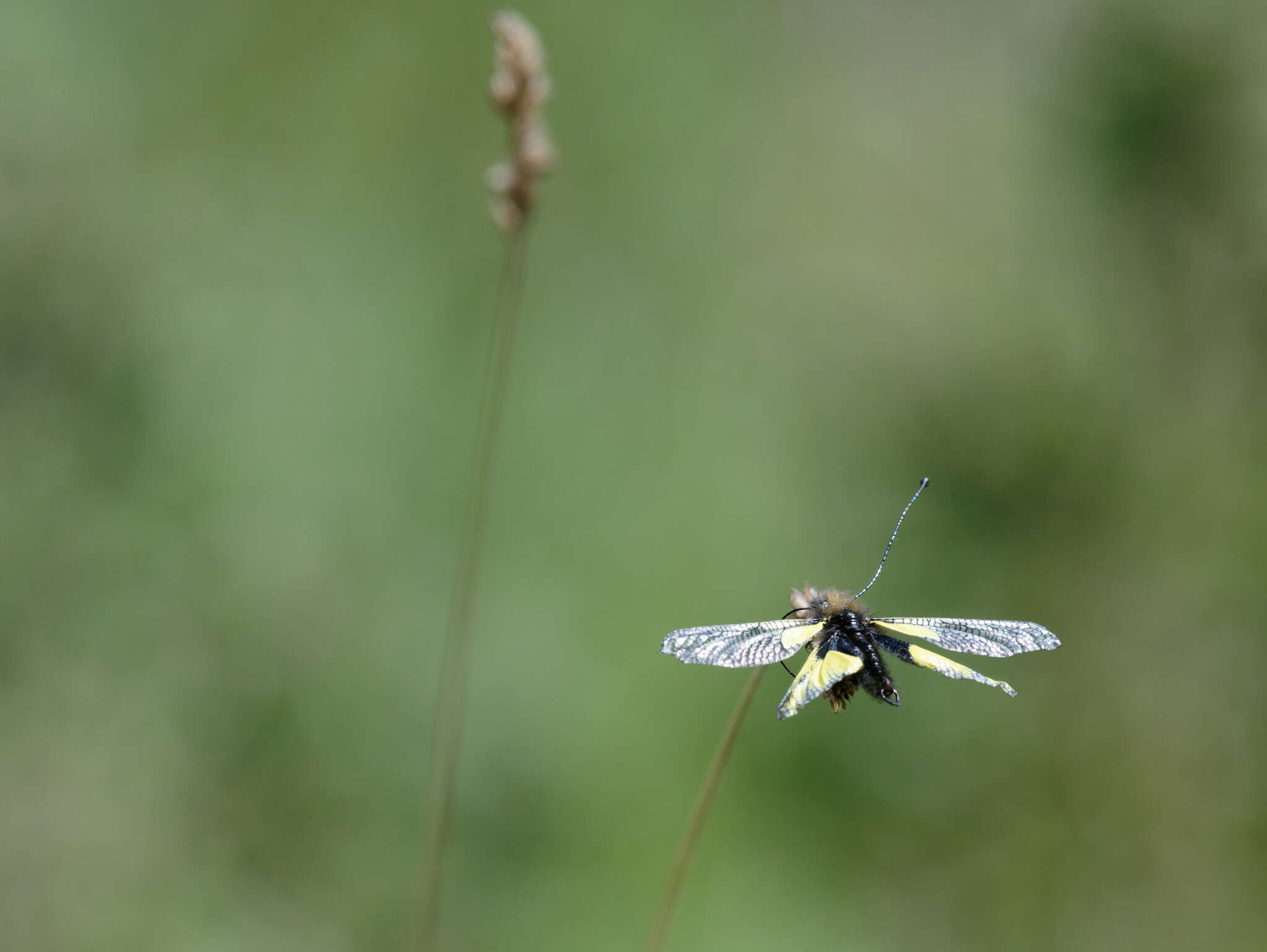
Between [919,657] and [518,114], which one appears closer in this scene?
[919,657]

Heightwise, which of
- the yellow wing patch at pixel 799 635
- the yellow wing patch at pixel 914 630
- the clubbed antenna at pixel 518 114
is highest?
the clubbed antenna at pixel 518 114

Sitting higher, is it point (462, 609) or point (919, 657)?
point (462, 609)

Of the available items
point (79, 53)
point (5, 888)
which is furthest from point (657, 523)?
point (79, 53)

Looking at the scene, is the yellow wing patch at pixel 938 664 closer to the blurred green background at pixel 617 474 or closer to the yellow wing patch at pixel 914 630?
the yellow wing patch at pixel 914 630

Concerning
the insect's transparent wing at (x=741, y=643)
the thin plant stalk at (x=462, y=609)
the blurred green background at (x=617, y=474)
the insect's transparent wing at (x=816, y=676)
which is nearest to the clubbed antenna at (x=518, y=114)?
the thin plant stalk at (x=462, y=609)

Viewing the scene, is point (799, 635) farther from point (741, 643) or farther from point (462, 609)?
point (462, 609)

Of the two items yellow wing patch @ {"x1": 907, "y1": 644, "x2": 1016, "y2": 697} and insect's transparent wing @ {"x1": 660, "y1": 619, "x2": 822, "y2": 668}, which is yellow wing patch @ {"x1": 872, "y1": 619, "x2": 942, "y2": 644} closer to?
yellow wing patch @ {"x1": 907, "y1": 644, "x2": 1016, "y2": 697}

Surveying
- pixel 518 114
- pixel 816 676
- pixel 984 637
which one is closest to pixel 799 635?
pixel 816 676
